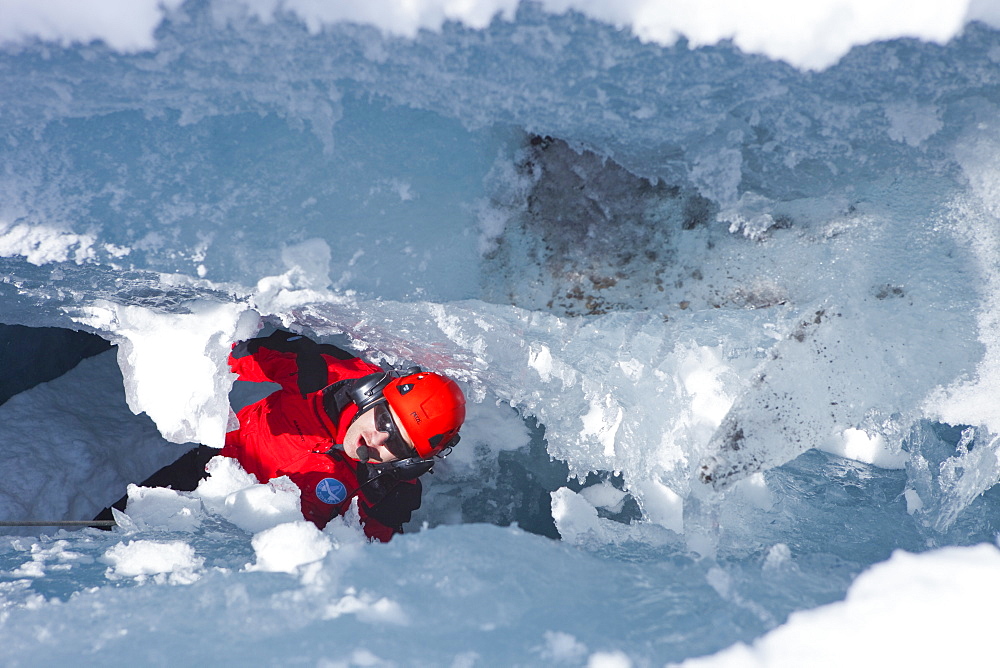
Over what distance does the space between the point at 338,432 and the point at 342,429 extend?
3cm

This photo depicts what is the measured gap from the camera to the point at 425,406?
8.75 ft

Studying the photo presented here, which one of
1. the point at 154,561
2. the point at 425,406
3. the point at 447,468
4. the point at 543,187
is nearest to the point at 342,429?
the point at 425,406

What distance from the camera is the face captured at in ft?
8.83

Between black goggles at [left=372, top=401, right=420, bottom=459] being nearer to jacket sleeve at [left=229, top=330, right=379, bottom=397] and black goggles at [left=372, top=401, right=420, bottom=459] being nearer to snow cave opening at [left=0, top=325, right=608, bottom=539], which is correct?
jacket sleeve at [left=229, top=330, right=379, bottom=397]

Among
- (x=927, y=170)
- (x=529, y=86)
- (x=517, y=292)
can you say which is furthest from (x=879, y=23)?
(x=517, y=292)

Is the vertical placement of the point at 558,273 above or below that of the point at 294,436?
above

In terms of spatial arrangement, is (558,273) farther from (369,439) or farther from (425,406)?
(369,439)

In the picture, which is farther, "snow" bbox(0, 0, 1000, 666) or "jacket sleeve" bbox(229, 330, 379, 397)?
"jacket sleeve" bbox(229, 330, 379, 397)

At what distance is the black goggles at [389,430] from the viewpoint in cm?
268

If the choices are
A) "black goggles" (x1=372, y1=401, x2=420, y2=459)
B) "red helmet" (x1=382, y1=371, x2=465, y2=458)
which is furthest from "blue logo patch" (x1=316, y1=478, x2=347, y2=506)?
"red helmet" (x1=382, y1=371, x2=465, y2=458)

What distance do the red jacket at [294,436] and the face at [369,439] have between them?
143 millimetres

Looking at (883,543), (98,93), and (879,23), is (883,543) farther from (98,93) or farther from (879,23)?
(98,93)

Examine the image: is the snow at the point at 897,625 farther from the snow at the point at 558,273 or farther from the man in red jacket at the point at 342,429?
the man in red jacket at the point at 342,429

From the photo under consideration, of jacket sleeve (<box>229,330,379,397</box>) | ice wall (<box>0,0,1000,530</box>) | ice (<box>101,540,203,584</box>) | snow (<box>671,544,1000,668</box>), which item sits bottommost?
snow (<box>671,544,1000,668</box>)
